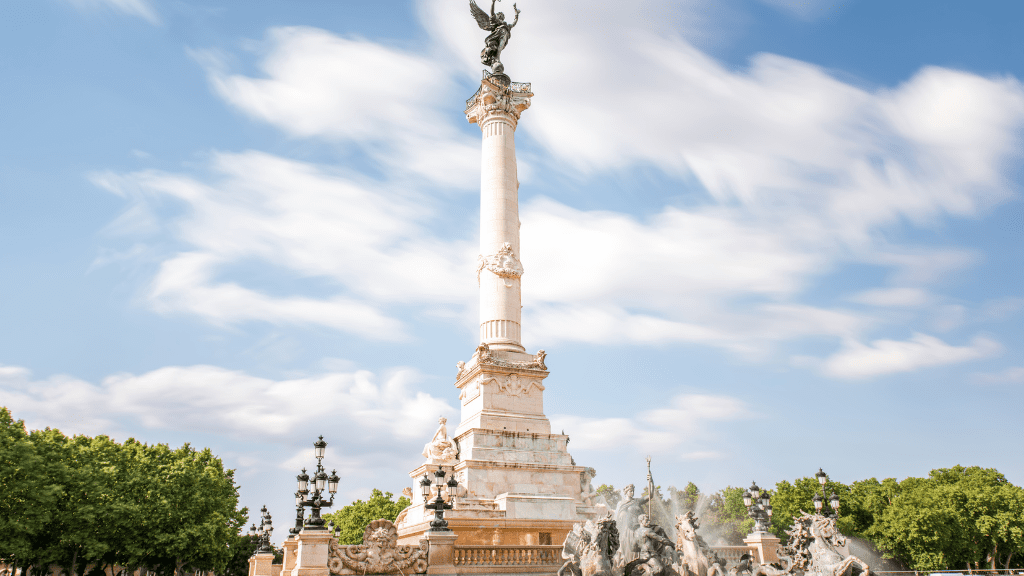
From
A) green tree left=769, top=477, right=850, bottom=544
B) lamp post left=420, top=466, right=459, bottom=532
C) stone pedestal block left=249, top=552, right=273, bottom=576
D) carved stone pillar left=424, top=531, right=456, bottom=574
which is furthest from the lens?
green tree left=769, top=477, right=850, bottom=544

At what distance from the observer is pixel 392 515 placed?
225ft

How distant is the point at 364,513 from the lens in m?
69.6

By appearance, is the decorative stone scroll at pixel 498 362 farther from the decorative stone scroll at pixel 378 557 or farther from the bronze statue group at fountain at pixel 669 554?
the bronze statue group at fountain at pixel 669 554

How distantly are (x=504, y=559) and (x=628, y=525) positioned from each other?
173 inches

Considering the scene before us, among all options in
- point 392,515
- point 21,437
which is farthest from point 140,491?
point 392,515

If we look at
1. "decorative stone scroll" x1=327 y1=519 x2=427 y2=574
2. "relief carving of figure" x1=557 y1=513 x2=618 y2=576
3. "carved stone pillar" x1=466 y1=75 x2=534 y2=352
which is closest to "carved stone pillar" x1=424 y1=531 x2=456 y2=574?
"decorative stone scroll" x1=327 y1=519 x2=427 y2=574

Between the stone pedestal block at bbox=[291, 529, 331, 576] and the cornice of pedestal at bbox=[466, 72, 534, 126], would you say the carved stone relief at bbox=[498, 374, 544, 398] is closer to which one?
the stone pedestal block at bbox=[291, 529, 331, 576]

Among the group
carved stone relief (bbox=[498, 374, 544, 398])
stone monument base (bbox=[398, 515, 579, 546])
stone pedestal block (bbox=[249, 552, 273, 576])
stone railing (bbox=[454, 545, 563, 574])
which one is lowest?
stone pedestal block (bbox=[249, 552, 273, 576])

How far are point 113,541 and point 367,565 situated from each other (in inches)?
819

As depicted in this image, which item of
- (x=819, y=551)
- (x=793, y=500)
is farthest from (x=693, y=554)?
(x=793, y=500)

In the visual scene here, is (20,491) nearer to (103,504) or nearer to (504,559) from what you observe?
(103,504)

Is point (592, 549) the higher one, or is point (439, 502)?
point (439, 502)

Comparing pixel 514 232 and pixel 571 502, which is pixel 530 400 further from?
pixel 514 232

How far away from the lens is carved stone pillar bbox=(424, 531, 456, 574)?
68.4ft
